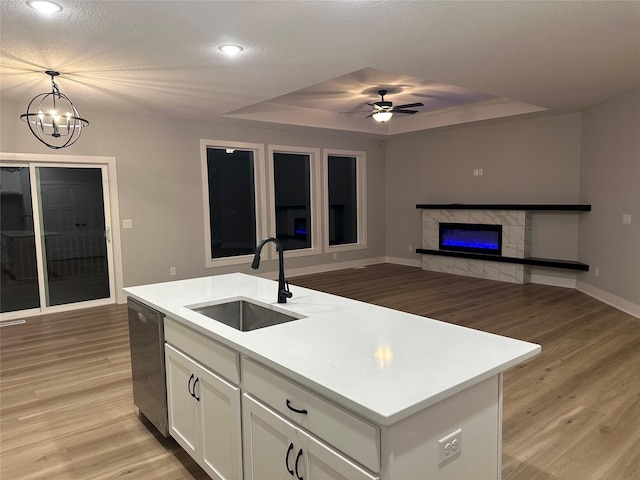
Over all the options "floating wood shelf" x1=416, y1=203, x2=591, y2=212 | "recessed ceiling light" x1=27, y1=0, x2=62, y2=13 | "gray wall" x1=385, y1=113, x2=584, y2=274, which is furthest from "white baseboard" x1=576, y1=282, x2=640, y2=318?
"recessed ceiling light" x1=27, y1=0, x2=62, y2=13

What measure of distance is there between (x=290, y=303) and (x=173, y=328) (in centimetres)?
63

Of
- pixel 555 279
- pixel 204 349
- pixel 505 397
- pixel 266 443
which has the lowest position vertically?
pixel 505 397

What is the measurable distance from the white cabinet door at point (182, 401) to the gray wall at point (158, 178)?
409 cm

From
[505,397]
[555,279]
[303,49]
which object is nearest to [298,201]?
[555,279]

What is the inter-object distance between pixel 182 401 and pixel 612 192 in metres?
5.70

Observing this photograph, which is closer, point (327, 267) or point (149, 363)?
point (149, 363)

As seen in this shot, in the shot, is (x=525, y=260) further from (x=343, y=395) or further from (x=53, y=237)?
(x=53, y=237)

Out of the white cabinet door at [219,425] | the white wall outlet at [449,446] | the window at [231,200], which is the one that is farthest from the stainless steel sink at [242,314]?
the window at [231,200]

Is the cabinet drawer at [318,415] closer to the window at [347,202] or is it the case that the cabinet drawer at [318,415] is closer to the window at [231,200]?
the window at [231,200]

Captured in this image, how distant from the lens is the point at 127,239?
600 cm

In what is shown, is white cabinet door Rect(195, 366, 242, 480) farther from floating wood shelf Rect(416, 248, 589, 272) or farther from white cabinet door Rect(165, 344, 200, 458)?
floating wood shelf Rect(416, 248, 589, 272)

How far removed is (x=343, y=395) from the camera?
124cm

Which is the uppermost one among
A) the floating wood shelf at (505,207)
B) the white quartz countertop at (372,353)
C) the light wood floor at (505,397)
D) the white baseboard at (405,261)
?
the floating wood shelf at (505,207)

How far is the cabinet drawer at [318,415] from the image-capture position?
1.21 meters
